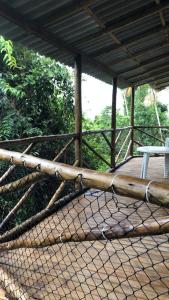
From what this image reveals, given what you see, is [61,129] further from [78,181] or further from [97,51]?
[78,181]

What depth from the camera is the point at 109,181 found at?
1.24 metres

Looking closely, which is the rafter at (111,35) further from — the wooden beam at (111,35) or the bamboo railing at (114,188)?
the bamboo railing at (114,188)

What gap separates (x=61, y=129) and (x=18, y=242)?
4122 millimetres

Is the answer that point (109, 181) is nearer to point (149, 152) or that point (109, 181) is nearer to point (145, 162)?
point (149, 152)

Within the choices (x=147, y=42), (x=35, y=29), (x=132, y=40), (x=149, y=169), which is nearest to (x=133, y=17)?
(x=132, y=40)

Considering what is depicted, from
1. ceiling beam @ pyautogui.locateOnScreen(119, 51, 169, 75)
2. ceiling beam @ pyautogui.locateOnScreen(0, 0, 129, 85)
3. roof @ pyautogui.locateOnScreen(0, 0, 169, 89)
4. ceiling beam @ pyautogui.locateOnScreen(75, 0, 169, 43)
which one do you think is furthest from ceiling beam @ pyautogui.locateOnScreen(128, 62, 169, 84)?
ceiling beam @ pyautogui.locateOnScreen(75, 0, 169, 43)

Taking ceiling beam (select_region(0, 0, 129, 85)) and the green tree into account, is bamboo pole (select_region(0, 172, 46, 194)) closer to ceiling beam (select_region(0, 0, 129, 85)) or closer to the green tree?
ceiling beam (select_region(0, 0, 129, 85))

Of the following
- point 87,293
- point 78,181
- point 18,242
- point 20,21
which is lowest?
point 87,293

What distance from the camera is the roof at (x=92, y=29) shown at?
2.77 meters

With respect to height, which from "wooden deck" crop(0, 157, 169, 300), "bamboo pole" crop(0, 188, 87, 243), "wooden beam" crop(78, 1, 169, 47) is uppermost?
"wooden beam" crop(78, 1, 169, 47)

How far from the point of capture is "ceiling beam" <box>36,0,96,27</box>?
272 cm

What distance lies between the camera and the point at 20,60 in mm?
5641

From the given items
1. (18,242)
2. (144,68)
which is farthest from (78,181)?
(144,68)

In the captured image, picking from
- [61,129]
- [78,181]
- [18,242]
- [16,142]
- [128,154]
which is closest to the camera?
[78,181]
